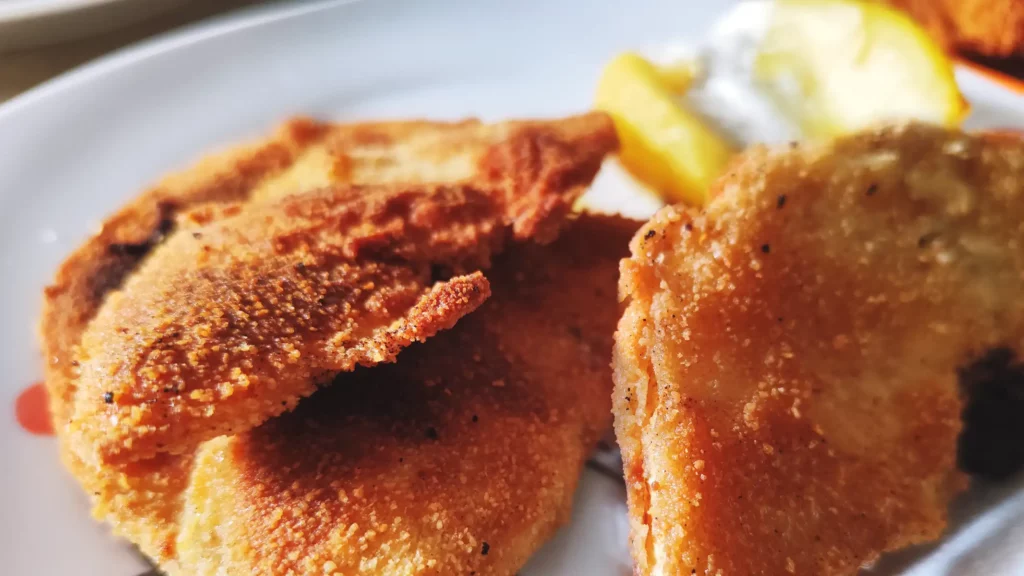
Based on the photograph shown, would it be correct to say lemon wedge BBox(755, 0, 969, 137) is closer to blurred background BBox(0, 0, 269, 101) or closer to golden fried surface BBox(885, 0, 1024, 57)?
golden fried surface BBox(885, 0, 1024, 57)

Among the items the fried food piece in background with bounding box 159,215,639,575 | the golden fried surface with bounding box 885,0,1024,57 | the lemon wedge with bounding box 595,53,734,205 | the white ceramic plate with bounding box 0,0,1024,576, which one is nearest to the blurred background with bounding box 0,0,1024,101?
the golden fried surface with bounding box 885,0,1024,57

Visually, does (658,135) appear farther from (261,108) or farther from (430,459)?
(261,108)

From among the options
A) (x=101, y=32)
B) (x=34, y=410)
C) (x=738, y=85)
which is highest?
(x=738, y=85)

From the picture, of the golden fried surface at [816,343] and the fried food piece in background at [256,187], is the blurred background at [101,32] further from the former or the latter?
the golden fried surface at [816,343]

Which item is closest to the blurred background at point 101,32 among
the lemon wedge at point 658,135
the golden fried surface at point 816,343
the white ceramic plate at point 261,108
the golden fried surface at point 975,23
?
the golden fried surface at point 975,23

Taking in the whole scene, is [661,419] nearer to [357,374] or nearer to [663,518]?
[663,518]

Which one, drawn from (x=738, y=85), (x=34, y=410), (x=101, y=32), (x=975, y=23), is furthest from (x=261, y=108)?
(x=975, y=23)
